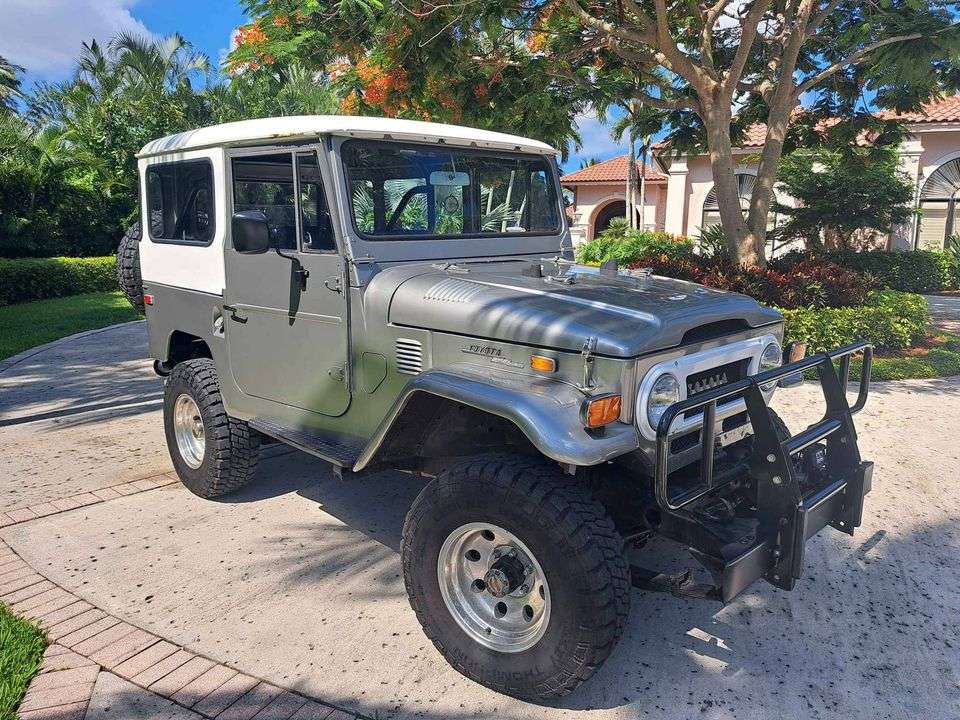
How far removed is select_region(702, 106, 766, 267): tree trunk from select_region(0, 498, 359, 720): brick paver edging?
8.44 meters

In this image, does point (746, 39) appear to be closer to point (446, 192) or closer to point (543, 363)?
point (446, 192)

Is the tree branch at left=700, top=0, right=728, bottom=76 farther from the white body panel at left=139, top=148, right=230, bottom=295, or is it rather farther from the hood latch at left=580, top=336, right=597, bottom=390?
the hood latch at left=580, top=336, right=597, bottom=390

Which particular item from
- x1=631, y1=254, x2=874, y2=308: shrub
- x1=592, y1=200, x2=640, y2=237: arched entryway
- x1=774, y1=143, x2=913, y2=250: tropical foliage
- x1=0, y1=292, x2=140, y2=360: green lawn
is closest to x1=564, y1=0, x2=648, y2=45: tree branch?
x1=631, y1=254, x2=874, y2=308: shrub

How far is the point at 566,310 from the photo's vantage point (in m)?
3.06

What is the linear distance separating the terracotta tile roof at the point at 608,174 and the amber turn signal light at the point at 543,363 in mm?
25043

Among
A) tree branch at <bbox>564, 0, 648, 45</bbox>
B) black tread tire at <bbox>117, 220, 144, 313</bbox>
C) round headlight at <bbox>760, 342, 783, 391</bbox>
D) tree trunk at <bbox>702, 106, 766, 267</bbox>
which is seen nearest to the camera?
round headlight at <bbox>760, 342, 783, 391</bbox>

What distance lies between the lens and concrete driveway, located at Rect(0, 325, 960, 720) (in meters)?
2.93

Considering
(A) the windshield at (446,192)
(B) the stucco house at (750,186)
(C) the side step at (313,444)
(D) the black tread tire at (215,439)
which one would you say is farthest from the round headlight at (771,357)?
(B) the stucco house at (750,186)

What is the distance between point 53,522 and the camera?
4488mm

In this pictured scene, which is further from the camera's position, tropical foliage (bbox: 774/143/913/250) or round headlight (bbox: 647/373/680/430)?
tropical foliage (bbox: 774/143/913/250)

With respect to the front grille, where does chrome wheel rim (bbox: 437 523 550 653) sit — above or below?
below

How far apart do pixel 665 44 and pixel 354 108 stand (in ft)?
15.6

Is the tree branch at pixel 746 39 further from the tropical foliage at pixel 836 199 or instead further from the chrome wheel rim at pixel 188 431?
the chrome wheel rim at pixel 188 431

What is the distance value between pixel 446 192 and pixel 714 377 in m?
→ 1.75
